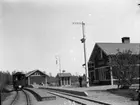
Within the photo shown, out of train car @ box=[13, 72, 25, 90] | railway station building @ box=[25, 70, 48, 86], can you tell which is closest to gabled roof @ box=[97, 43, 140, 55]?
train car @ box=[13, 72, 25, 90]

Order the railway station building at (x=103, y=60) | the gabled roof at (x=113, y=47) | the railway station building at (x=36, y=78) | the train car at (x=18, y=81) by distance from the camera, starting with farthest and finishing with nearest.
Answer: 1. the railway station building at (x=36, y=78)
2. the train car at (x=18, y=81)
3. the gabled roof at (x=113, y=47)
4. the railway station building at (x=103, y=60)

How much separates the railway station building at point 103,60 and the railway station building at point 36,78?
2546 cm

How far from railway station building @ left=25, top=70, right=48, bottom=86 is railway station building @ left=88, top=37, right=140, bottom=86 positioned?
83.5 feet

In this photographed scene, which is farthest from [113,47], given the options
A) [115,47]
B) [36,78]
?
[36,78]

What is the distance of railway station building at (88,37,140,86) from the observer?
1223 inches

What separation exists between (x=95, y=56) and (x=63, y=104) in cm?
2230

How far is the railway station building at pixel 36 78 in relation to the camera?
59.8 m

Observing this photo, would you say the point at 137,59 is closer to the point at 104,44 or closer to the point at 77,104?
the point at 77,104

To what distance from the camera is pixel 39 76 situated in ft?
201

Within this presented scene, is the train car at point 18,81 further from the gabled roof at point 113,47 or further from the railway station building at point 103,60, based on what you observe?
the gabled roof at point 113,47

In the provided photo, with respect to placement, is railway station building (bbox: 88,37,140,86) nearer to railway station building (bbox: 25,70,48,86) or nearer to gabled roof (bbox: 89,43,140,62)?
gabled roof (bbox: 89,43,140,62)

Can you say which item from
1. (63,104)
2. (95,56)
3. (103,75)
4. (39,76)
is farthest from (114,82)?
(39,76)

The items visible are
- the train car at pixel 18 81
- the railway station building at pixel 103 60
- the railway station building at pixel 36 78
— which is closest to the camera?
the railway station building at pixel 103 60

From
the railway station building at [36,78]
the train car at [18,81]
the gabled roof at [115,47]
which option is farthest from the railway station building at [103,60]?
the railway station building at [36,78]
